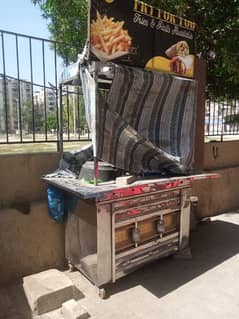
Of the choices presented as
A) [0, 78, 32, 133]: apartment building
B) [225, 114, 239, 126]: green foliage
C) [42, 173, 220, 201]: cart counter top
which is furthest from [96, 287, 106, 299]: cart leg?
[225, 114, 239, 126]: green foliage

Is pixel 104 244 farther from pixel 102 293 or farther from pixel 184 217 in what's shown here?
pixel 184 217

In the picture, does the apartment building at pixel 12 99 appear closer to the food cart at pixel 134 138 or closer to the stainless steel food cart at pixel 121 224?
the food cart at pixel 134 138

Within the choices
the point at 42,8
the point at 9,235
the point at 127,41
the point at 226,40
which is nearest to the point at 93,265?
the point at 9,235

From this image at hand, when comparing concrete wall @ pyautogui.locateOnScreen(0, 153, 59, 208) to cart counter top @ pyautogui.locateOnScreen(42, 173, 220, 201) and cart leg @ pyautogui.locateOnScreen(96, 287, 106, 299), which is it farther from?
cart leg @ pyautogui.locateOnScreen(96, 287, 106, 299)

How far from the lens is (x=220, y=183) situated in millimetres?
4668

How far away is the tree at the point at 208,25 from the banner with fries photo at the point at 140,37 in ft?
4.56

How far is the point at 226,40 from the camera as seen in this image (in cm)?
403

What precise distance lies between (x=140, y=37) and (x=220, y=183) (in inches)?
129

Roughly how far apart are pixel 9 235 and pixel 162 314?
1.54 metres

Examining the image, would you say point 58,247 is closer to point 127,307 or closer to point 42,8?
point 127,307

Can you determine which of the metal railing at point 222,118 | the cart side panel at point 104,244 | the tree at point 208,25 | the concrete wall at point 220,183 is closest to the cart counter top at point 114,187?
→ the cart side panel at point 104,244

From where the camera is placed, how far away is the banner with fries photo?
80.2 inches

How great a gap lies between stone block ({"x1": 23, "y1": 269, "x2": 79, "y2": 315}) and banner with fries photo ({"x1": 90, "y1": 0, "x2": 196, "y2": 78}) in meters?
1.92

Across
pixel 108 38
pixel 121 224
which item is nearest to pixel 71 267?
pixel 121 224
